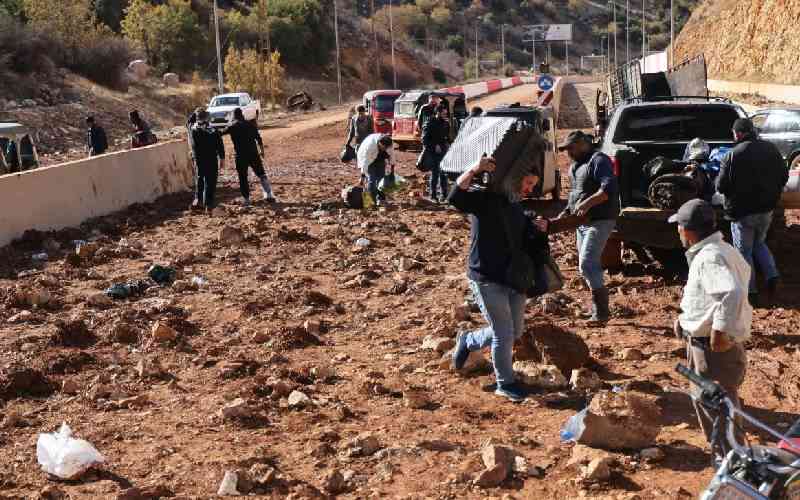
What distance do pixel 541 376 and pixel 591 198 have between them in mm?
1680

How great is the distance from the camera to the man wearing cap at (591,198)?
332 inches

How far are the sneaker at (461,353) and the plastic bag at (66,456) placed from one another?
2.59 m

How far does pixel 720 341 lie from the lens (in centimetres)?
503

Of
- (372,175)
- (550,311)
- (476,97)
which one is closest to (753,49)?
(476,97)

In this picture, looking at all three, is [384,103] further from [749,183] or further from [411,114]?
[749,183]

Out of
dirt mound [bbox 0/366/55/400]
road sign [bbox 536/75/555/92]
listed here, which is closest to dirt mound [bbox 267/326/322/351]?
dirt mound [bbox 0/366/55/400]

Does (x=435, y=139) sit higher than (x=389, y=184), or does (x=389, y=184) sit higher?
(x=435, y=139)

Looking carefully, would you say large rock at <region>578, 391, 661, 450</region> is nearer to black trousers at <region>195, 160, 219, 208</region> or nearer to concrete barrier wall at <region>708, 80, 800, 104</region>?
black trousers at <region>195, 160, 219, 208</region>

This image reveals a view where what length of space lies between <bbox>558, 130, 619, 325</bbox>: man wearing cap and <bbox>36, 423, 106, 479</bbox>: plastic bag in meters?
4.02

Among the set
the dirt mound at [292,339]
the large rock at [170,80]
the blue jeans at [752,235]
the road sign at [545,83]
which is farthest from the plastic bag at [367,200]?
the large rock at [170,80]

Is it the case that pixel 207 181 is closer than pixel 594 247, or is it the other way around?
pixel 594 247

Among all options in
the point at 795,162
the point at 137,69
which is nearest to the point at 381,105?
the point at 795,162

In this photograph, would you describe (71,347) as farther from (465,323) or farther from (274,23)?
(274,23)

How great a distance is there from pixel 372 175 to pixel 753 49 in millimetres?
36073
